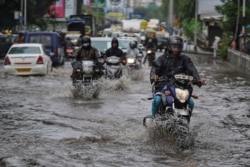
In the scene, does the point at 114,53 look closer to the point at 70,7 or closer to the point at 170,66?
the point at 170,66

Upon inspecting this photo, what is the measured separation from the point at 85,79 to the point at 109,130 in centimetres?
566

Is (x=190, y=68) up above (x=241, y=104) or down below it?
above

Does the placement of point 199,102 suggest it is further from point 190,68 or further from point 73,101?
point 190,68

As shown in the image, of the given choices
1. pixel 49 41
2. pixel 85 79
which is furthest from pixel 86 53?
pixel 49 41

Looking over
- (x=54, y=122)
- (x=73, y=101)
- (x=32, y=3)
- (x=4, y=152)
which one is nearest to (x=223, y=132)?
(x=54, y=122)

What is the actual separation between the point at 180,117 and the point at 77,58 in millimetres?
8426

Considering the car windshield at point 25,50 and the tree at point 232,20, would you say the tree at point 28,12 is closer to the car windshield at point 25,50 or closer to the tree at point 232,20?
the tree at point 232,20

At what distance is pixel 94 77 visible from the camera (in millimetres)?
18281

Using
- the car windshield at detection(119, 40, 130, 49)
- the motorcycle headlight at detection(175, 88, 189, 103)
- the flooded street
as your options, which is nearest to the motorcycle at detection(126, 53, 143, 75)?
the flooded street

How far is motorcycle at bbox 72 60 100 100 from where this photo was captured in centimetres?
1806

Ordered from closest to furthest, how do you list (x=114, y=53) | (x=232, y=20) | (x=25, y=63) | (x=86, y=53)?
(x=86, y=53) < (x=114, y=53) < (x=25, y=63) < (x=232, y=20)

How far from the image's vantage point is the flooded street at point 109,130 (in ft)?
32.4

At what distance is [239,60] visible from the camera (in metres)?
36.0

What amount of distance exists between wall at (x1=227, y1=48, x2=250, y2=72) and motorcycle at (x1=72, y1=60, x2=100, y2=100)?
1487 centimetres
